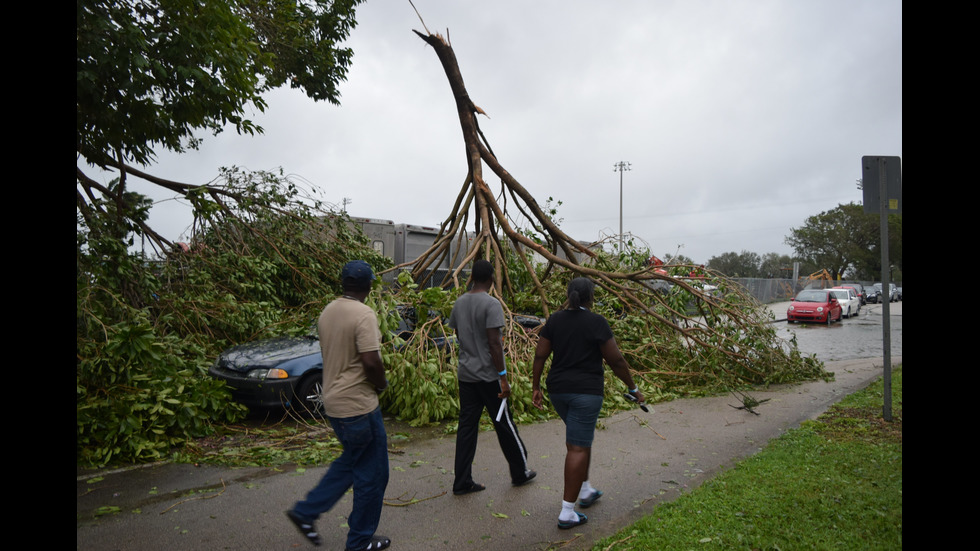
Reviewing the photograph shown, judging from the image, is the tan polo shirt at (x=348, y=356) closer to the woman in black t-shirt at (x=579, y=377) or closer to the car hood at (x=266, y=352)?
the woman in black t-shirt at (x=579, y=377)

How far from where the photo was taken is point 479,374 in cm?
465

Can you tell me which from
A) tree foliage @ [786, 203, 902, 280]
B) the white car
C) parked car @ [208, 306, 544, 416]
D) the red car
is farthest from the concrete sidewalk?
tree foliage @ [786, 203, 902, 280]

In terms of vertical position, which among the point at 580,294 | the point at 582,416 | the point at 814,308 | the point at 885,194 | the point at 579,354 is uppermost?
the point at 885,194

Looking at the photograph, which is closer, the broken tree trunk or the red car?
the broken tree trunk

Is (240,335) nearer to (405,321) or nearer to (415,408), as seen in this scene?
(405,321)

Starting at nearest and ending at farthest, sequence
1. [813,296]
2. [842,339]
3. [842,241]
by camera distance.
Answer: [842,339] → [813,296] → [842,241]

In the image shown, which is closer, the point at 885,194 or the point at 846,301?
the point at 885,194

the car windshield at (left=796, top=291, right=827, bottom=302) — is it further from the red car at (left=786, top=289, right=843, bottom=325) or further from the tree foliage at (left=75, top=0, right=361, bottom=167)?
the tree foliage at (left=75, top=0, right=361, bottom=167)

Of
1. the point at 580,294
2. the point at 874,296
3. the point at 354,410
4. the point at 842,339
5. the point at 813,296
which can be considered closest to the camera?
the point at 354,410

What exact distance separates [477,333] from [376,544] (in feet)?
5.48

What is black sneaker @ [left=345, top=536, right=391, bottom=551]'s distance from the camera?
366 centimetres

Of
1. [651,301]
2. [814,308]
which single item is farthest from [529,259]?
[814,308]

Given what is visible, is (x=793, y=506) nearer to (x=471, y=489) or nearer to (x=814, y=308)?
(x=471, y=489)

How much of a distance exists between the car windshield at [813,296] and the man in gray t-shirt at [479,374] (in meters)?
24.5
